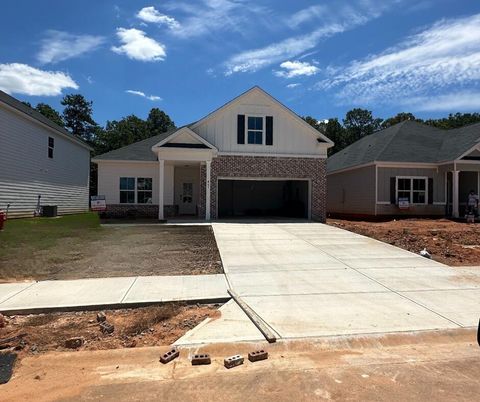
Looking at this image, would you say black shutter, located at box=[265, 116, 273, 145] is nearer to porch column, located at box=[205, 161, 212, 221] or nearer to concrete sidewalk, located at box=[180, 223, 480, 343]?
porch column, located at box=[205, 161, 212, 221]

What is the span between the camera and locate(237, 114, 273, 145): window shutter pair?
21.6 metres

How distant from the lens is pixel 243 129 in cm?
2167

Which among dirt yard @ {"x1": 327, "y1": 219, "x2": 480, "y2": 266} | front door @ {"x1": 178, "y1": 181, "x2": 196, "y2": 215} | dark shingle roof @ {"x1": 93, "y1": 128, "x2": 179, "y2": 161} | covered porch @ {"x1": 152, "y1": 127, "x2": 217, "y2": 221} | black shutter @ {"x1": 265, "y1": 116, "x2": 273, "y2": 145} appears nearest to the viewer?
dirt yard @ {"x1": 327, "y1": 219, "x2": 480, "y2": 266}

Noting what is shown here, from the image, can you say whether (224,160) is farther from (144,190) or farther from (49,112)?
(49,112)

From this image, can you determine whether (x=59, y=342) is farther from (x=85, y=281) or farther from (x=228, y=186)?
(x=228, y=186)

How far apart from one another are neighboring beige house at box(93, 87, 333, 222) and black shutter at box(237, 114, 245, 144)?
53mm

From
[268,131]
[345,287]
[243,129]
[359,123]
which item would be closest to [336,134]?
[359,123]

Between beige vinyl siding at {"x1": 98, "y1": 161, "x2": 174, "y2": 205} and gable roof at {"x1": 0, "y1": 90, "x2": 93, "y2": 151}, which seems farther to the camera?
beige vinyl siding at {"x1": 98, "y1": 161, "x2": 174, "y2": 205}

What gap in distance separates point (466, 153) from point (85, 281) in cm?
2182

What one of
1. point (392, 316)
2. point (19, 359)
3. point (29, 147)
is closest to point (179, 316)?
point (19, 359)

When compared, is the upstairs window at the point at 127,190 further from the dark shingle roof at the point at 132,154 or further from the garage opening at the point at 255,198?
the garage opening at the point at 255,198

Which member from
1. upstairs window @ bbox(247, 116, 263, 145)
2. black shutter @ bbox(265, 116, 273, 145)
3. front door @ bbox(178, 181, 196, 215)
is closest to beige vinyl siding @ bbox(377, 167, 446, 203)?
black shutter @ bbox(265, 116, 273, 145)

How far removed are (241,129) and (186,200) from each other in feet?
20.4

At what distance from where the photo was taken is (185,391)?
4.05 metres
